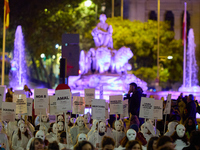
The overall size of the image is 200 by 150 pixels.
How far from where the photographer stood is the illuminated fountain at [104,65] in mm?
27684

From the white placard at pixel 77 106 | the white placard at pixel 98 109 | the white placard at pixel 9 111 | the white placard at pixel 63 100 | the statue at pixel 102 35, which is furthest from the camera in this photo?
the statue at pixel 102 35

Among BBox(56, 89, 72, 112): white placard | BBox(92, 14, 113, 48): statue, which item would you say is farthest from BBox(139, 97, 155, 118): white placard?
BBox(92, 14, 113, 48): statue

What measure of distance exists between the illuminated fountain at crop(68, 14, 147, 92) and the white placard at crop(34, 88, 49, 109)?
54.4ft

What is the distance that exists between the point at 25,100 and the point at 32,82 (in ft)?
128

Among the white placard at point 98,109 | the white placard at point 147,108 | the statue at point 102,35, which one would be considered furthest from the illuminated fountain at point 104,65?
the white placard at point 98,109

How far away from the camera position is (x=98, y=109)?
32.4 feet

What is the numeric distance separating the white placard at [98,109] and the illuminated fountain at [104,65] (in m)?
17.5

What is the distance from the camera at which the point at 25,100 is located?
10867 mm

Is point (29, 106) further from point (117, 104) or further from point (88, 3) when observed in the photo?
point (88, 3)

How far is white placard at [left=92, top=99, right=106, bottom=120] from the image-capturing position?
9844 mm

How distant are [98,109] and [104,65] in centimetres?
1864

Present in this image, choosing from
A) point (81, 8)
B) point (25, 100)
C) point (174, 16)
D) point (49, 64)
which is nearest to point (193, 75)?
point (174, 16)

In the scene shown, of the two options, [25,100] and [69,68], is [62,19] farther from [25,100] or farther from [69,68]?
[25,100]

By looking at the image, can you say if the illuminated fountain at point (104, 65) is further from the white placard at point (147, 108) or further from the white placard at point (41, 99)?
the white placard at point (147, 108)
